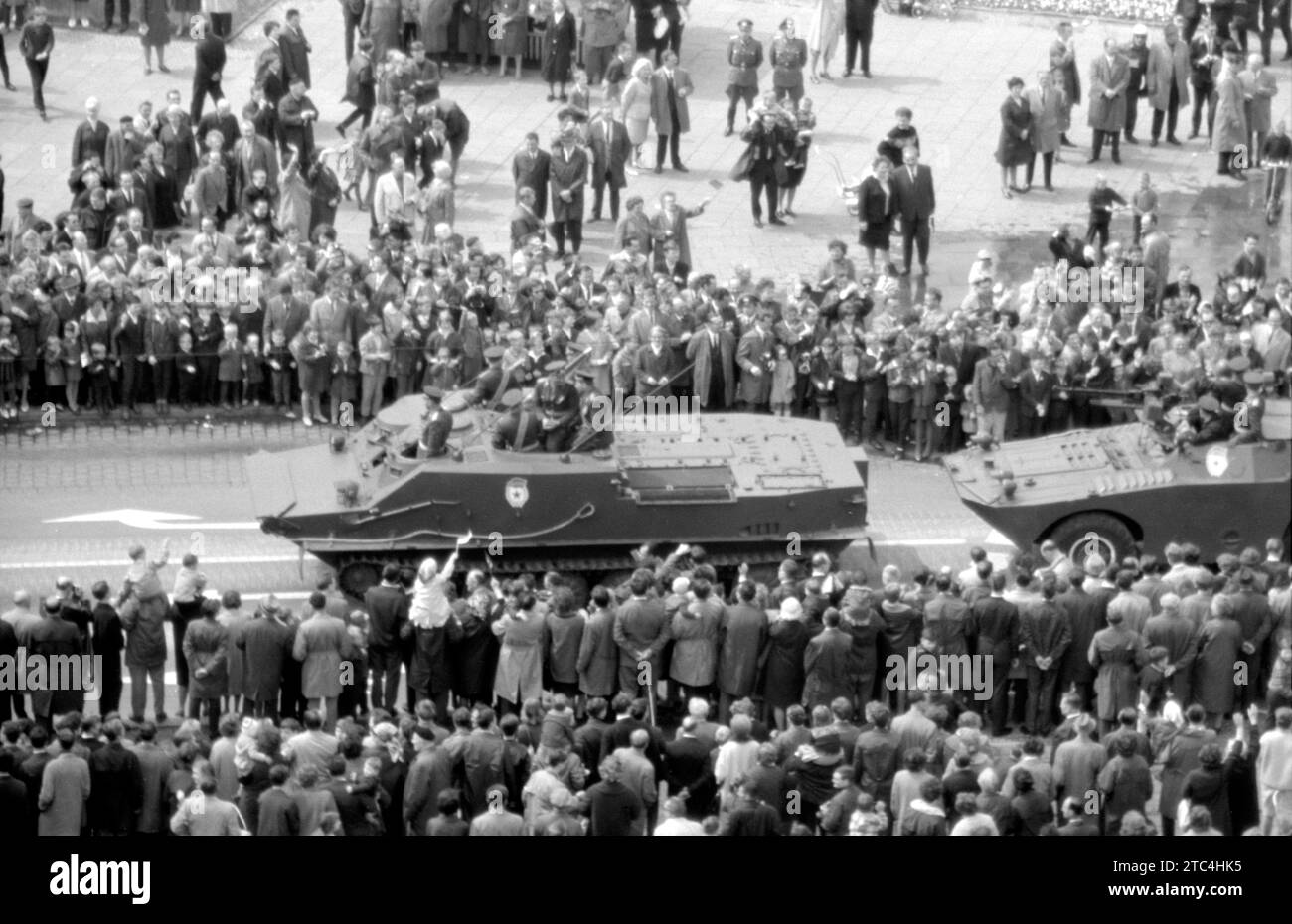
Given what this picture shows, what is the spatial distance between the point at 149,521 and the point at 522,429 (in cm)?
419

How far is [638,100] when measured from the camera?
36344 millimetres

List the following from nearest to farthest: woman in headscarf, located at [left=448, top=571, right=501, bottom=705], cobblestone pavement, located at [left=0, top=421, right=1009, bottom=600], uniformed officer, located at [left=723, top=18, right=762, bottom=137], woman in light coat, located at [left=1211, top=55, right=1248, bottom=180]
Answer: woman in headscarf, located at [left=448, top=571, right=501, bottom=705], cobblestone pavement, located at [left=0, top=421, right=1009, bottom=600], woman in light coat, located at [left=1211, top=55, right=1248, bottom=180], uniformed officer, located at [left=723, top=18, right=762, bottom=137]

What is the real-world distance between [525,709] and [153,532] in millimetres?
7119

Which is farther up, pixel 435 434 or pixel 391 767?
pixel 435 434

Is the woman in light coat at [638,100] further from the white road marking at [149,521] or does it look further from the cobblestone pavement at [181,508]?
the white road marking at [149,521]

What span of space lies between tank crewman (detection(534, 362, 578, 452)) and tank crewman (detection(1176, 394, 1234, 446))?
6.03 m

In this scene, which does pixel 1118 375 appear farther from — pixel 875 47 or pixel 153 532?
pixel 875 47

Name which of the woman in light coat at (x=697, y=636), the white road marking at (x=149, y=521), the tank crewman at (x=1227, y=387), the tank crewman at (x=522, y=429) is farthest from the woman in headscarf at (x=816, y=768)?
the white road marking at (x=149, y=521)

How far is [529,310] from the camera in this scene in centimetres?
3064

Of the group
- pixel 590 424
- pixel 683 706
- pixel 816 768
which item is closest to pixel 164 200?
pixel 590 424

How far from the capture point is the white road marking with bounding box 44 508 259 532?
27703mm

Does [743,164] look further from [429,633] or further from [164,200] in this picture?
[429,633]

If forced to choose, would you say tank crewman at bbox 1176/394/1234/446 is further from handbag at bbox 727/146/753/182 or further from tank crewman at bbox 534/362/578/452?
handbag at bbox 727/146/753/182

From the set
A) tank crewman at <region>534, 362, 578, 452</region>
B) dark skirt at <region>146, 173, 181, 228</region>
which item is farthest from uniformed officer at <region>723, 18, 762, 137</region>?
tank crewman at <region>534, 362, 578, 452</region>
